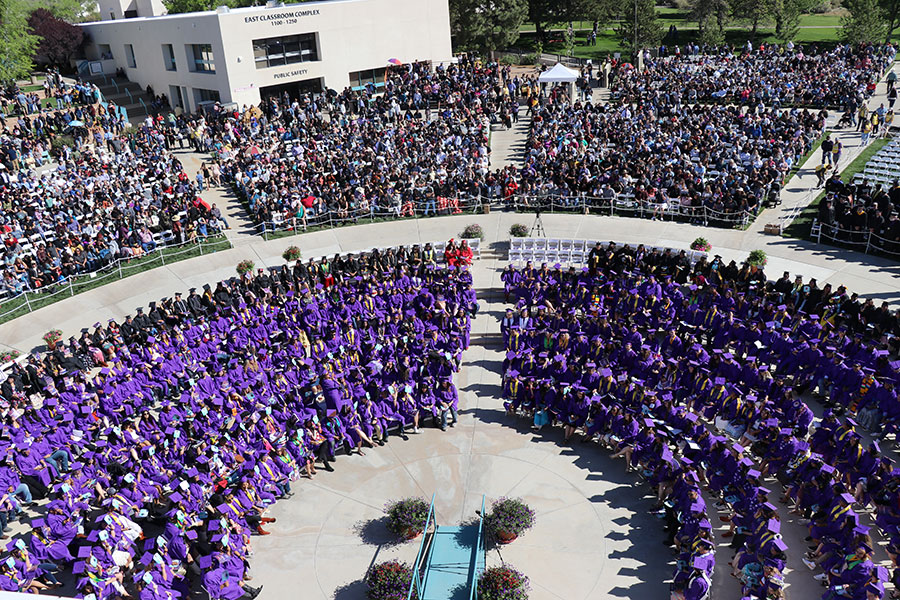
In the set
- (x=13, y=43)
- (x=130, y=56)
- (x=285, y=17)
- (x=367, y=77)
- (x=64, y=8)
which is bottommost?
(x=367, y=77)

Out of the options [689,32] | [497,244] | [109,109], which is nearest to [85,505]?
[497,244]

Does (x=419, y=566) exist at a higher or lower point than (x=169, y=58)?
lower

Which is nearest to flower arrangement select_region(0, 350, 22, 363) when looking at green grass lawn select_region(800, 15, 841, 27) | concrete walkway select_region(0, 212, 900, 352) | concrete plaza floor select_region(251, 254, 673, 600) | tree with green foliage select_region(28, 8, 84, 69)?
concrete walkway select_region(0, 212, 900, 352)

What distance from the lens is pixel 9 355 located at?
2431 cm

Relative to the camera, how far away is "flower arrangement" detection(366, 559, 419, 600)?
46.3ft

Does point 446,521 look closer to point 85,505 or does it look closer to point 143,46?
point 85,505

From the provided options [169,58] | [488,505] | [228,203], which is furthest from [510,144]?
[488,505]

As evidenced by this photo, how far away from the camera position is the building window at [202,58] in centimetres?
4922

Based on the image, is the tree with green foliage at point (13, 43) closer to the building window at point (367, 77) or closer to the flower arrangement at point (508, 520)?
the building window at point (367, 77)

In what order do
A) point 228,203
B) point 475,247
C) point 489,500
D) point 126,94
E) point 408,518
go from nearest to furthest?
point 408,518
point 489,500
point 475,247
point 228,203
point 126,94

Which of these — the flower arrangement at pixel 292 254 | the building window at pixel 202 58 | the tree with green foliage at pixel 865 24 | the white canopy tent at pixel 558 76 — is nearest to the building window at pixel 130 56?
the building window at pixel 202 58

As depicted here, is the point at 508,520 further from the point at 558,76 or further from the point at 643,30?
the point at 643,30

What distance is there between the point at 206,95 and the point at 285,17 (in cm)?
728

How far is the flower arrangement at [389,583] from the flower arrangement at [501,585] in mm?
1355
